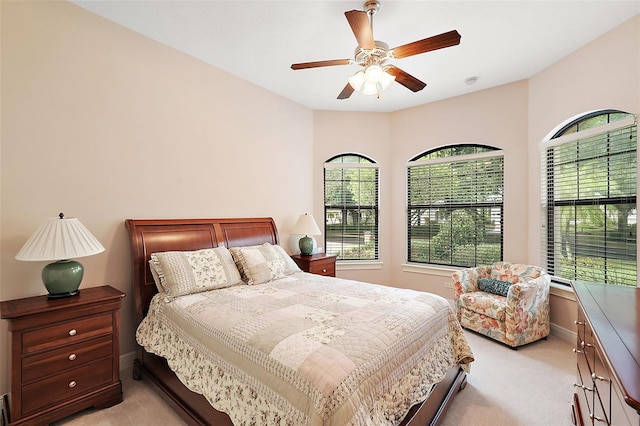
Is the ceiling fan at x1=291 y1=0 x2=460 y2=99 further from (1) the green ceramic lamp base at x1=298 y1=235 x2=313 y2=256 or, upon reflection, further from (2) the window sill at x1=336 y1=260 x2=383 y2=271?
(2) the window sill at x1=336 y1=260 x2=383 y2=271

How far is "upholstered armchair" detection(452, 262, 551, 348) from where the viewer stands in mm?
2980

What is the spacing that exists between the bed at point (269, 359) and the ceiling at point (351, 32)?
69.5 inches

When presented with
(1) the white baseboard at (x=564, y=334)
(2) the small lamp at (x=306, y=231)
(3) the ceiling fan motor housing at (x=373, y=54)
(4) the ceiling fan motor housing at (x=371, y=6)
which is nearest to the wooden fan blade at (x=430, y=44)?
(3) the ceiling fan motor housing at (x=373, y=54)

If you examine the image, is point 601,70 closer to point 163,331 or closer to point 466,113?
point 466,113

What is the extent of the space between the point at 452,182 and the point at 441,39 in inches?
112

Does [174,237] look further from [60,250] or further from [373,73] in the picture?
[373,73]

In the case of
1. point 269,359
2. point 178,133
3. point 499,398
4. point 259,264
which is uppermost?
point 178,133

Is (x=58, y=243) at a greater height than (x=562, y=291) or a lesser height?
greater

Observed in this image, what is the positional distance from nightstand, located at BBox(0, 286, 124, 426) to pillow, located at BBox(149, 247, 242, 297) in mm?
342

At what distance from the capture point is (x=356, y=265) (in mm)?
4758

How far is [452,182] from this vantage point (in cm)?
438

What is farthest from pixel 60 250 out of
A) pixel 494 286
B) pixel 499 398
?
pixel 494 286

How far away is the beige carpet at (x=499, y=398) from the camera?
6.56 ft

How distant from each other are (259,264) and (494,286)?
9.12 ft
